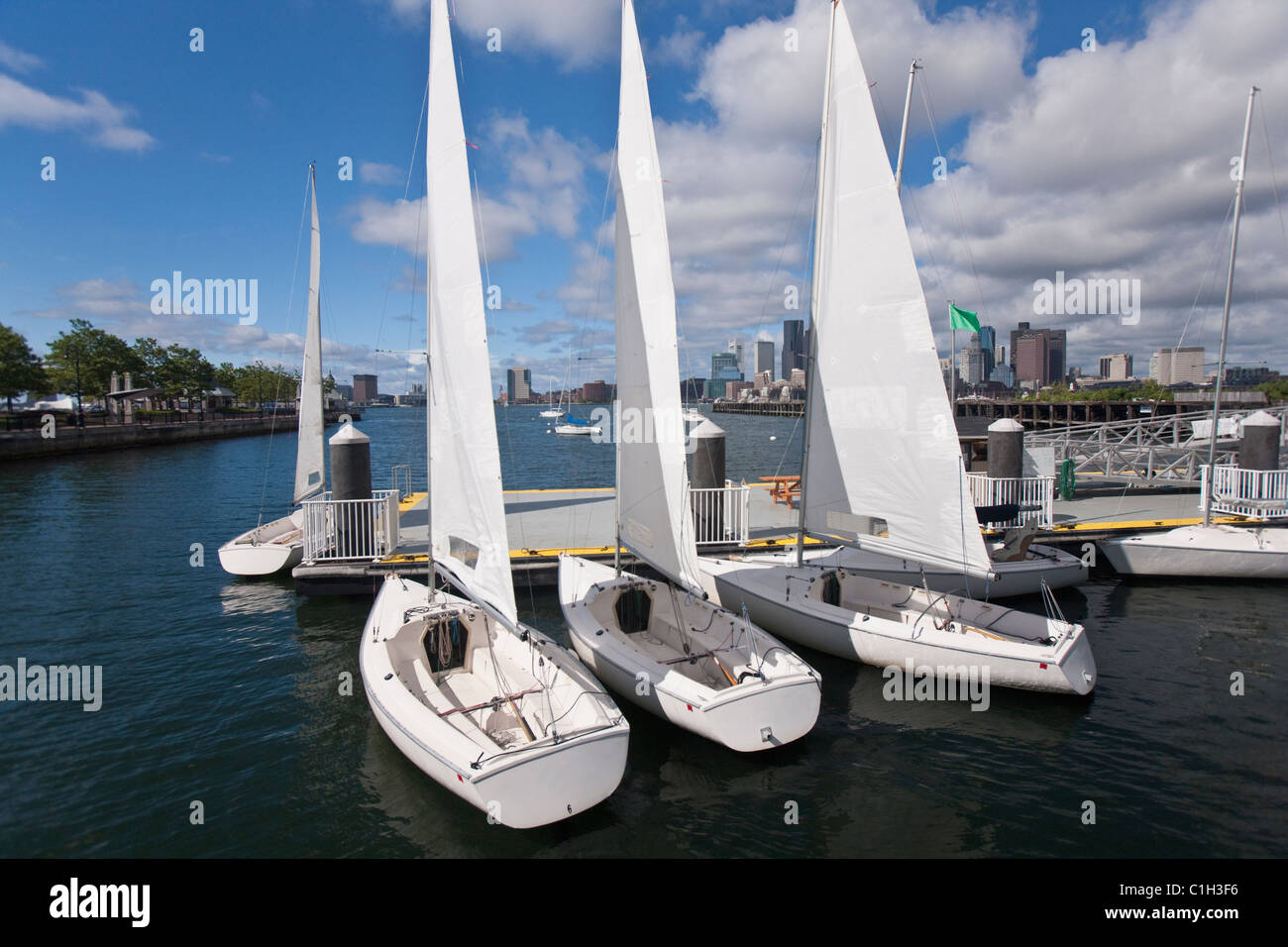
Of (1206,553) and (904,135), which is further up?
(904,135)

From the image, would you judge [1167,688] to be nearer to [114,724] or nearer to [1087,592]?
[1087,592]

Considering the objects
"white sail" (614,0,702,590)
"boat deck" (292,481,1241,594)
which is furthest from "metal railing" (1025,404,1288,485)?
"white sail" (614,0,702,590)

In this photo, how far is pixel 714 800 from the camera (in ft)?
24.0

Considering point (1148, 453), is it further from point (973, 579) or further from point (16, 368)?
point (16, 368)

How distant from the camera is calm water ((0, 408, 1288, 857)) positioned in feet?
21.8

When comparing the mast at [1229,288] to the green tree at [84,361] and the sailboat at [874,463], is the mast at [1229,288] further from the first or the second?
the green tree at [84,361]

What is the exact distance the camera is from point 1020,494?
16797 millimetres

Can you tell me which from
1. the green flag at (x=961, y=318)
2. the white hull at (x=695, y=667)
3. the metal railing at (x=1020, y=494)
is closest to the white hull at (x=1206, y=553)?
the metal railing at (x=1020, y=494)

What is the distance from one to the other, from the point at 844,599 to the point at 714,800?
556cm

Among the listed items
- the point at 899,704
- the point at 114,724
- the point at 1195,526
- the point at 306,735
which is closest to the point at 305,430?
the point at 114,724

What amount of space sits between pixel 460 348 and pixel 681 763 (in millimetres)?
5986

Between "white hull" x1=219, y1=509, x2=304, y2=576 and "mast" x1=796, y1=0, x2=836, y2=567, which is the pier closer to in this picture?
"white hull" x1=219, y1=509, x2=304, y2=576

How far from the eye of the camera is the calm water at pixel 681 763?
21.8 feet

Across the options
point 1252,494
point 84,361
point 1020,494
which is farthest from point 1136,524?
point 84,361
